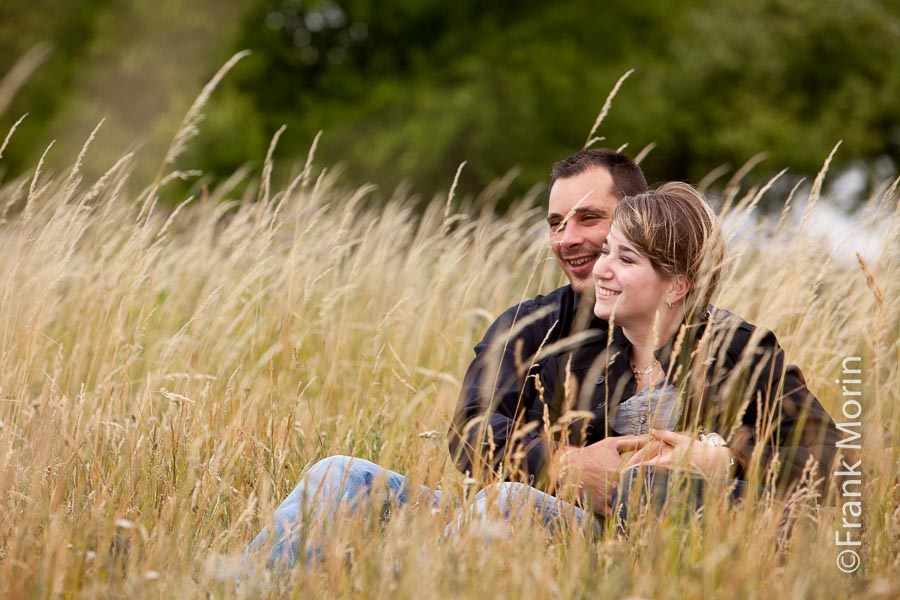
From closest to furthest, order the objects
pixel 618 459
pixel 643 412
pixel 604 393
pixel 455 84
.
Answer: pixel 618 459 → pixel 643 412 → pixel 604 393 → pixel 455 84

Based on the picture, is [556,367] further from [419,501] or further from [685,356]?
[419,501]

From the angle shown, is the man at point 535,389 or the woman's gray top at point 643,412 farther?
the woman's gray top at point 643,412

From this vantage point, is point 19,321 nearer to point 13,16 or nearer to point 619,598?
point 619,598

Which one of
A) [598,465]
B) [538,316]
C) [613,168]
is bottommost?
[598,465]

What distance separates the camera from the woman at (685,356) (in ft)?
7.82

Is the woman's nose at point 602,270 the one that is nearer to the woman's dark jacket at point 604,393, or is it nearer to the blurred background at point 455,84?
the woman's dark jacket at point 604,393

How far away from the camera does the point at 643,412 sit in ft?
8.31

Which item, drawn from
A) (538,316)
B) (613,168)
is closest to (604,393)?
(538,316)

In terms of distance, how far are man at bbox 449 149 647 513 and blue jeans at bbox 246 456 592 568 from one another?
61 mm

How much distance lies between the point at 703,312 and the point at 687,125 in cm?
1309

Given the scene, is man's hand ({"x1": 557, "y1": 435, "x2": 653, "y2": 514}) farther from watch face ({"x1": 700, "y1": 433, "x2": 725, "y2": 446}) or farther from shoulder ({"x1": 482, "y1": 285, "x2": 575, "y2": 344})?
shoulder ({"x1": 482, "y1": 285, "x2": 575, "y2": 344})

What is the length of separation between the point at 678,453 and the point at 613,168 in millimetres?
1068

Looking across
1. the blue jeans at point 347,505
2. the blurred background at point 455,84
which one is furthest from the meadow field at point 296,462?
the blurred background at point 455,84

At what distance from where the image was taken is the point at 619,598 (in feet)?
6.30
